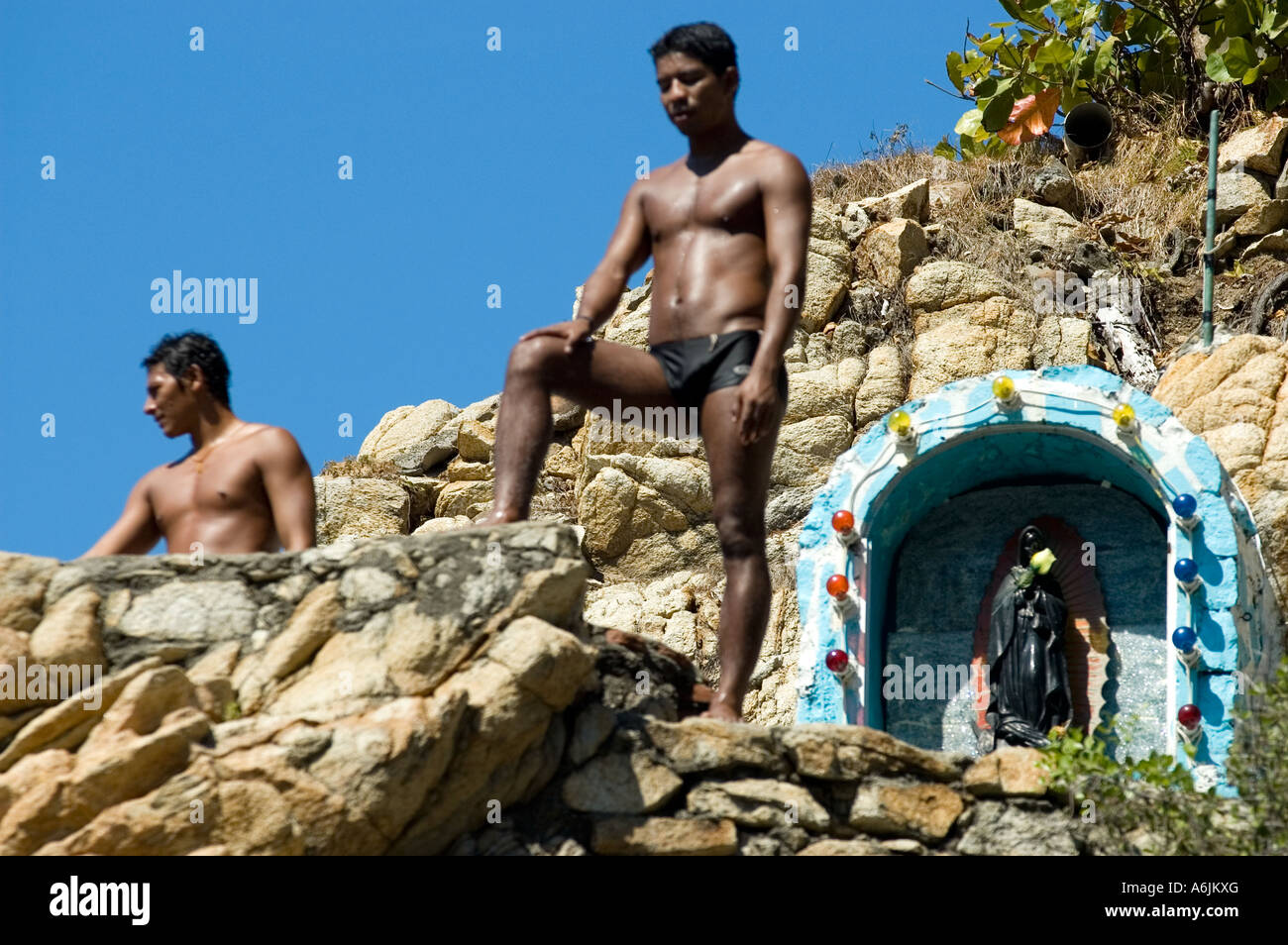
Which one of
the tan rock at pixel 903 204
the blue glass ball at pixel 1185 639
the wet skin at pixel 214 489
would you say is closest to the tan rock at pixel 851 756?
the wet skin at pixel 214 489

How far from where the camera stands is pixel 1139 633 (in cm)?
1188

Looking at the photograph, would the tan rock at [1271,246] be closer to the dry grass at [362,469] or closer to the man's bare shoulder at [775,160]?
the dry grass at [362,469]

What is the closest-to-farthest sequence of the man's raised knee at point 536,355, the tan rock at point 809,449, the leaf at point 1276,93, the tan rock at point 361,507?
the man's raised knee at point 536,355 → the tan rock at point 809,449 → the tan rock at point 361,507 → the leaf at point 1276,93

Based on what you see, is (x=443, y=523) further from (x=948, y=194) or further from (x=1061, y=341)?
(x=948, y=194)

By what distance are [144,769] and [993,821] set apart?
3150 millimetres

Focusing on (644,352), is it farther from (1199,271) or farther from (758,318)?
(1199,271)

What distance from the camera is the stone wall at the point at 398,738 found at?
6.85m

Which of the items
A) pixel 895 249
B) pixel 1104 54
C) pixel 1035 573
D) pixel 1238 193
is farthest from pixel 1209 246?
pixel 1035 573

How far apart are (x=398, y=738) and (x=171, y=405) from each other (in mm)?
2329

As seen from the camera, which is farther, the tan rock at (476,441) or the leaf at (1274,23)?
the leaf at (1274,23)

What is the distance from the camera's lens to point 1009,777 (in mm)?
7992

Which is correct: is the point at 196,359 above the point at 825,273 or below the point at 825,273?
below

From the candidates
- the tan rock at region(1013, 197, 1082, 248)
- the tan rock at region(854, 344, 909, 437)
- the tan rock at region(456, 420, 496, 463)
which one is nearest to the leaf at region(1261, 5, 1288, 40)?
the tan rock at region(1013, 197, 1082, 248)
